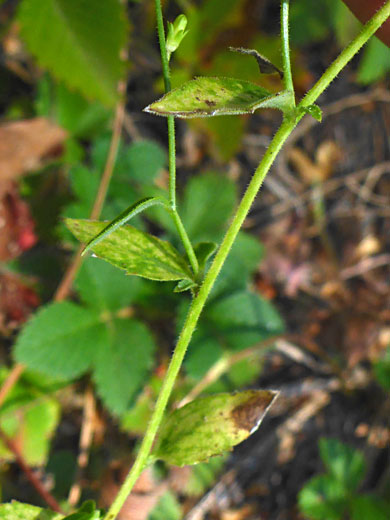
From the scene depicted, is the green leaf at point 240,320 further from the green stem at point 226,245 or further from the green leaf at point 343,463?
the green stem at point 226,245

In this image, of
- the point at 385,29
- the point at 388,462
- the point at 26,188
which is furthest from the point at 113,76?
the point at 388,462

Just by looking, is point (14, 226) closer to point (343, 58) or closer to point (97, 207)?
point (97, 207)

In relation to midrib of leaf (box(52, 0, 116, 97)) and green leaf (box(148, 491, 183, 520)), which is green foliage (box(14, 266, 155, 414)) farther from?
midrib of leaf (box(52, 0, 116, 97))

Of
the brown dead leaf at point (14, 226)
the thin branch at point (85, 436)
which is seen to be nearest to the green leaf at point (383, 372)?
the thin branch at point (85, 436)

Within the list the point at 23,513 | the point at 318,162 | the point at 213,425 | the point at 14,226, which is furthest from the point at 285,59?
the point at 318,162

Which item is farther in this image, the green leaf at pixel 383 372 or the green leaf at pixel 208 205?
the green leaf at pixel 383 372

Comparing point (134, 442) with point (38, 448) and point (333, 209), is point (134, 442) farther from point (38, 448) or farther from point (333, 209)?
point (333, 209)
